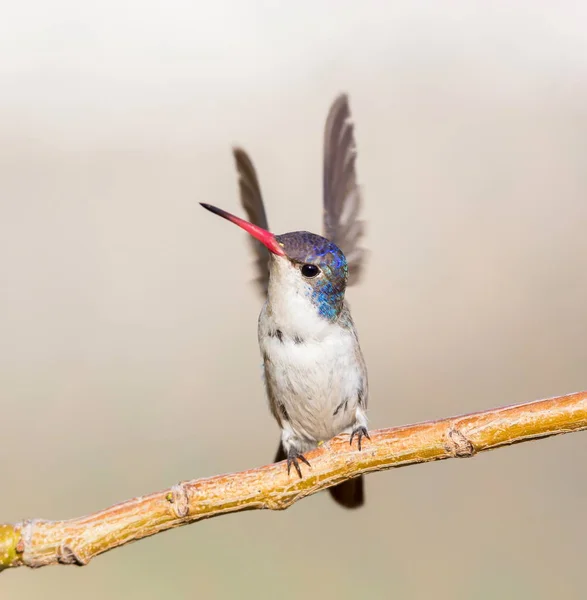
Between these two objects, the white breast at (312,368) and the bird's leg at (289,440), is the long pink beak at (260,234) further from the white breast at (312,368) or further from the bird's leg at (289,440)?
the bird's leg at (289,440)

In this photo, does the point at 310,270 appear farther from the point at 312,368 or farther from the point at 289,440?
the point at 289,440

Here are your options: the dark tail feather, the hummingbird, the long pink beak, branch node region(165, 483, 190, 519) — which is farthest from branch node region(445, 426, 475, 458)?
the dark tail feather

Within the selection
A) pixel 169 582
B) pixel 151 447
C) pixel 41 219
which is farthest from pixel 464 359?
pixel 41 219

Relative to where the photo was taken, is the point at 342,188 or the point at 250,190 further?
the point at 342,188

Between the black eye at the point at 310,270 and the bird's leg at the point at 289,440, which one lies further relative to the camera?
the bird's leg at the point at 289,440

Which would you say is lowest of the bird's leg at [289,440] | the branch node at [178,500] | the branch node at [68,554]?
the branch node at [68,554]

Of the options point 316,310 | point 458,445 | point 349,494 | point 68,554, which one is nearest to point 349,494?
point 349,494

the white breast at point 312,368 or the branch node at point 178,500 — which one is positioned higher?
the white breast at point 312,368

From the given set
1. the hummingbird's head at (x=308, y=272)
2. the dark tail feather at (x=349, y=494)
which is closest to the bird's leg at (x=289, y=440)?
the dark tail feather at (x=349, y=494)
